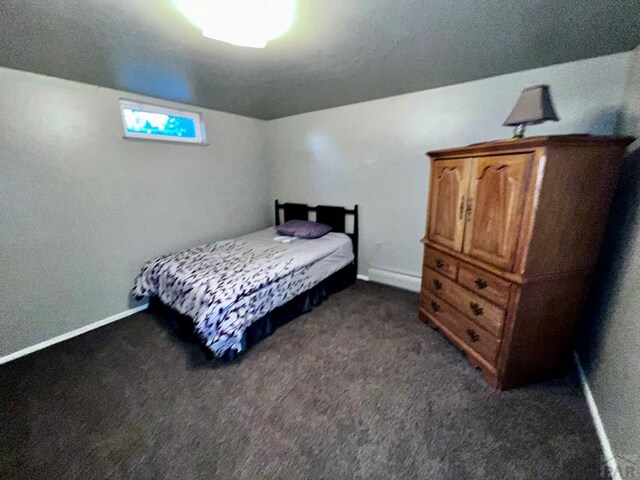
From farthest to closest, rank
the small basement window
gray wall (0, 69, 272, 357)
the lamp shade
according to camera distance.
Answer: the small basement window
gray wall (0, 69, 272, 357)
the lamp shade

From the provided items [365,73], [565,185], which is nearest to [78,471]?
[565,185]

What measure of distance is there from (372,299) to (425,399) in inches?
52.4

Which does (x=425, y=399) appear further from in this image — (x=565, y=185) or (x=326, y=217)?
(x=326, y=217)

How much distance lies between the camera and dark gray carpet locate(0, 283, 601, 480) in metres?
1.29

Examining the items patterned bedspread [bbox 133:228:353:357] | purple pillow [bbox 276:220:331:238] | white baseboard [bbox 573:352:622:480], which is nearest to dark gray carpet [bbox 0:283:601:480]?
white baseboard [bbox 573:352:622:480]

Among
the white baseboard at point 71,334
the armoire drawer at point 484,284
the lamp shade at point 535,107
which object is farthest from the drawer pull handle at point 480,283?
the white baseboard at point 71,334

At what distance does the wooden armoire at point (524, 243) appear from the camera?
140 centimetres

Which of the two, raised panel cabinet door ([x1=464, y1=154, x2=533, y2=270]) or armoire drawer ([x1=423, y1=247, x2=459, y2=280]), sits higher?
raised panel cabinet door ([x1=464, y1=154, x2=533, y2=270])

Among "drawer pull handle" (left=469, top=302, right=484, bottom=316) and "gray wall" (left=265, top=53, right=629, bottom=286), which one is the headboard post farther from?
"drawer pull handle" (left=469, top=302, right=484, bottom=316)

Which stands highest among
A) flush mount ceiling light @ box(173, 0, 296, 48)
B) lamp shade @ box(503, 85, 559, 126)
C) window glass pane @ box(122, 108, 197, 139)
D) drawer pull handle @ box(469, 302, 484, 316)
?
flush mount ceiling light @ box(173, 0, 296, 48)

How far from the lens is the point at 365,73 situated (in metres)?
2.17

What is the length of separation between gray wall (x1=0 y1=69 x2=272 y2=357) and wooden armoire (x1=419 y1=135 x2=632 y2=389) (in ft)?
9.17

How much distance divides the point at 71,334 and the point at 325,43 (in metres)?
3.12

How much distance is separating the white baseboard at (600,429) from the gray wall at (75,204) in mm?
3633
